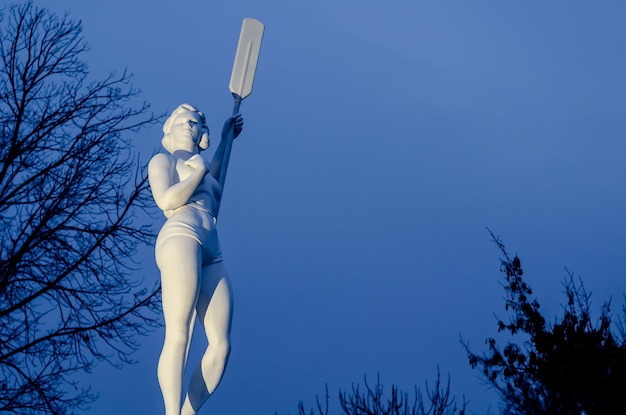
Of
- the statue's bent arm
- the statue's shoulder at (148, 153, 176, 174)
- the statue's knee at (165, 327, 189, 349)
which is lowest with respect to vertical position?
the statue's knee at (165, 327, 189, 349)

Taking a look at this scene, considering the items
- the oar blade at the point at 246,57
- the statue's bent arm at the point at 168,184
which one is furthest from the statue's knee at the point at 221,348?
the oar blade at the point at 246,57

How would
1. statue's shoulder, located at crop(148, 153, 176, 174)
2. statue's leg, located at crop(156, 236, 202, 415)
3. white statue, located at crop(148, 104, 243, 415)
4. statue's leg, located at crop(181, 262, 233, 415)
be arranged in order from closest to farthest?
statue's leg, located at crop(156, 236, 202, 415) → white statue, located at crop(148, 104, 243, 415) → statue's leg, located at crop(181, 262, 233, 415) → statue's shoulder, located at crop(148, 153, 176, 174)

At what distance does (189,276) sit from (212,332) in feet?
1.65

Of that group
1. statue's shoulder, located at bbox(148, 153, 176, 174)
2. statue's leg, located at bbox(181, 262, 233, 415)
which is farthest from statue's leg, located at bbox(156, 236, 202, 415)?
statue's shoulder, located at bbox(148, 153, 176, 174)

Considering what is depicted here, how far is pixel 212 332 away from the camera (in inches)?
277

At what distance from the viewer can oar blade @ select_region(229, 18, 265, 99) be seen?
8.20m

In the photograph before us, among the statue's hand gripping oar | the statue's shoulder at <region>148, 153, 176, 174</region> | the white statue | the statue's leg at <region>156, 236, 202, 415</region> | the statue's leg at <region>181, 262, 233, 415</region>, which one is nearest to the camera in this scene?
the statue's leg at <region>156, 236, 202, 415</region>

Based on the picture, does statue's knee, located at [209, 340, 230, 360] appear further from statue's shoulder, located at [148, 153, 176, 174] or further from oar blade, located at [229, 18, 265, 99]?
oar blade, located at [229, 18, 265, 99]

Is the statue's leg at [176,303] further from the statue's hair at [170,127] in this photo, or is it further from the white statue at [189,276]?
the statue's hair at [170,127]

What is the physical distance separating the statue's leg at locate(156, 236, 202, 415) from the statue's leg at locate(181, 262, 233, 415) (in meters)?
0.21

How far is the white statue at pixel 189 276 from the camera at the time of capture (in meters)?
6.77

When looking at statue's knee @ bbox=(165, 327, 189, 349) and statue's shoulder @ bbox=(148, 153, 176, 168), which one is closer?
statue's knee @ bbox=(165, 327, 189, 349)

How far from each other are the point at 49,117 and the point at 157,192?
3.87 meters

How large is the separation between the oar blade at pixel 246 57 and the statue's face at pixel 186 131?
2.08 ft
